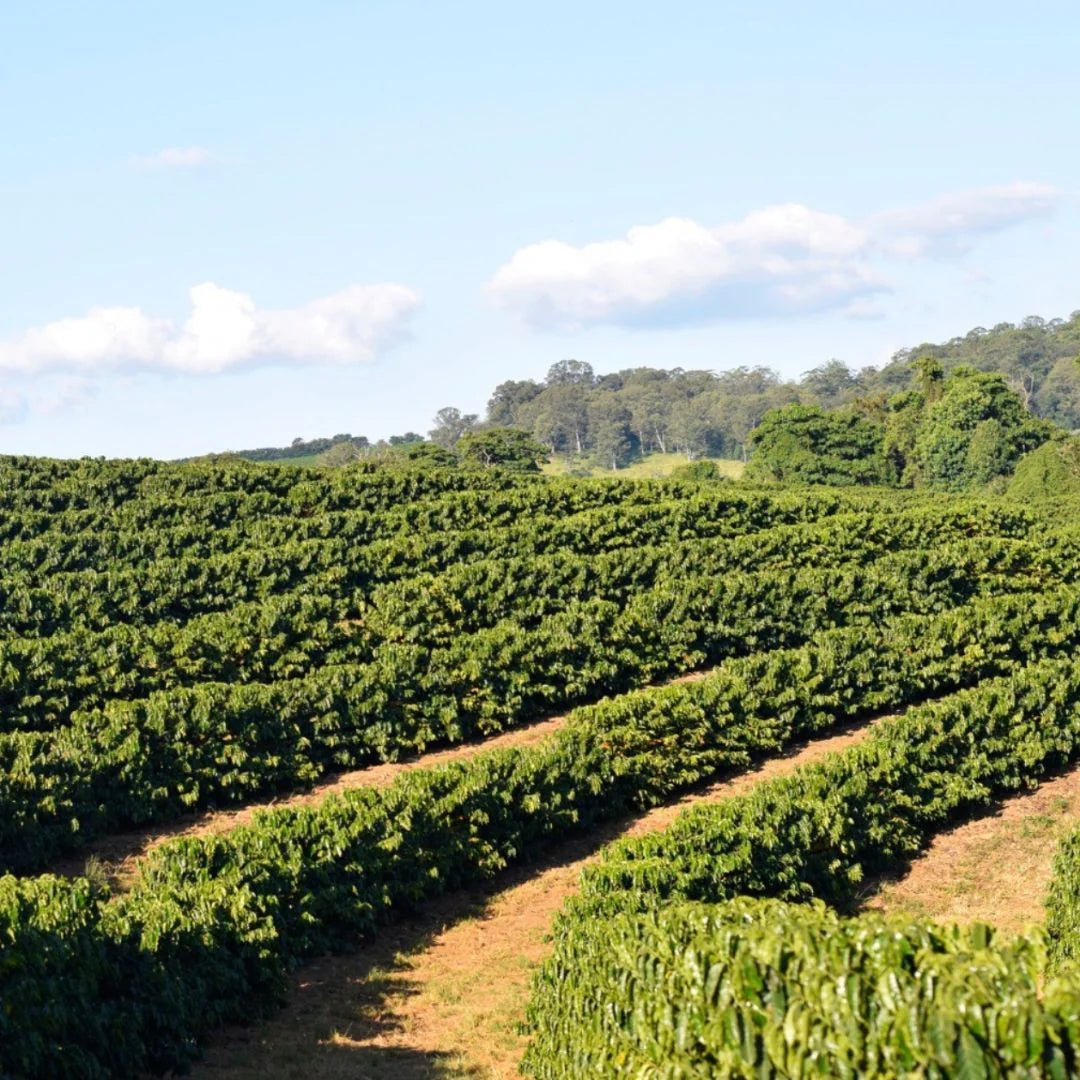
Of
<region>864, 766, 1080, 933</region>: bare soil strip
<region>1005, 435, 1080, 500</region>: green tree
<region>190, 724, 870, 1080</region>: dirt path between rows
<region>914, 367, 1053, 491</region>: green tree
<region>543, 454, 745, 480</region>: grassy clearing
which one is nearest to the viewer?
<region>190, 724, 870, 1080</region>: dirt path between rows

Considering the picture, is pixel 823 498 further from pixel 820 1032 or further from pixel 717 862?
pixel 820 1032

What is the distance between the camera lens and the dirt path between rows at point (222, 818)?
19.0 m

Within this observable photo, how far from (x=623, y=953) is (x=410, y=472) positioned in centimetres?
3619

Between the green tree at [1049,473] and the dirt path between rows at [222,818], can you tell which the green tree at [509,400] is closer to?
the green tree at [1049,473]

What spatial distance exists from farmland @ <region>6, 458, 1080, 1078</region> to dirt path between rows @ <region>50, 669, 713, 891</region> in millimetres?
87

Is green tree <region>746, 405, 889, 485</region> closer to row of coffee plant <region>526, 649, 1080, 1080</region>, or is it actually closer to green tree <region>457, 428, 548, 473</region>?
green tree <region>457, 428, 548, 473</region>

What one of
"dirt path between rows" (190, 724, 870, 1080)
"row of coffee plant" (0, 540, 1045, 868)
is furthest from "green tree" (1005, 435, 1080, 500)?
"dirt path between rows" (190, 724, 870, 1080)

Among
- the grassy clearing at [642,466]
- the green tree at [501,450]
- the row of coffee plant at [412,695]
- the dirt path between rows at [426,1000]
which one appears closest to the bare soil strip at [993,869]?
the dirt path between rows at [426,1000]

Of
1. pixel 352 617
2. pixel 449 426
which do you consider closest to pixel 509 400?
pixel 449 426

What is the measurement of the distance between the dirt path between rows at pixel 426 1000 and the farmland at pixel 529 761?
0.10 metres

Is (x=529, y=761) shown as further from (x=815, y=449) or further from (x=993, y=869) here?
(x=815, y=449)

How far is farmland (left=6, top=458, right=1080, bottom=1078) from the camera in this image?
864 cm

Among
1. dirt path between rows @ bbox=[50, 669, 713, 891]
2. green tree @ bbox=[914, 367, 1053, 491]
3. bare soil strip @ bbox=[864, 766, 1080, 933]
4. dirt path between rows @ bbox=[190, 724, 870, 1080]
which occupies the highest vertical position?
green tree @ bbox=[914, 367, 1053, 491]

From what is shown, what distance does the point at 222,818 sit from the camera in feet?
69.3
